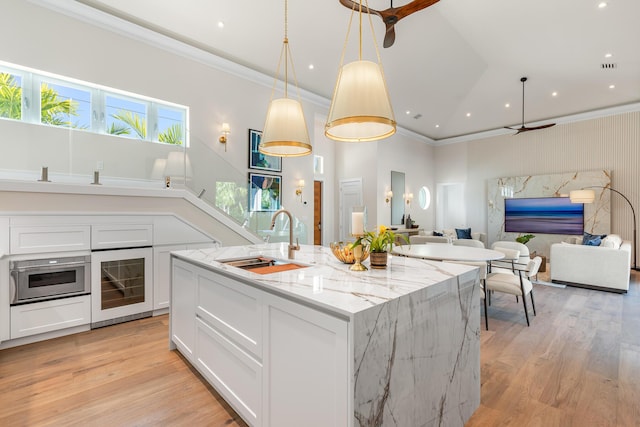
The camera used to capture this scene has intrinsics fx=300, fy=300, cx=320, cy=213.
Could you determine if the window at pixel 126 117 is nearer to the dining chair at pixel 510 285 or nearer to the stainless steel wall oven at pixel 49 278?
the stainless steel wall oven at pixel 49 278

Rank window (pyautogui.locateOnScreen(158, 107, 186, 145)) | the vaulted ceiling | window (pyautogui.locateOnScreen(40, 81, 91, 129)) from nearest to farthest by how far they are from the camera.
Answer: window (pyautogui.locateOnScreen(40, 81, 91, 129)), the vaulted ceiling, window (pyautogui.locateOnScreen(158, 107, 186, 145))

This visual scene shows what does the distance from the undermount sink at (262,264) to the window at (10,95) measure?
3.95 metres

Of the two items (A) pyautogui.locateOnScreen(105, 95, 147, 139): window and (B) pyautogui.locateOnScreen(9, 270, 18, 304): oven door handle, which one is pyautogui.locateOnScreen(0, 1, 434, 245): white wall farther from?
(B) pyautogui.locateOnScreen(9, 270, 18, 304): oven door handle

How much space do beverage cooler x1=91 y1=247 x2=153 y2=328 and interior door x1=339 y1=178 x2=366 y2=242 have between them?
20.3 ft

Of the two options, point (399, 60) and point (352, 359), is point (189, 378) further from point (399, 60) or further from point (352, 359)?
point (399, 60)

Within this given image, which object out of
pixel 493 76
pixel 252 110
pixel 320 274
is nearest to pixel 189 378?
pixel 320 274

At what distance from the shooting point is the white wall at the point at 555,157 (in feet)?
24.0

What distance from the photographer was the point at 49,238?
2.98 m

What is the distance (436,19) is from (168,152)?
16.6ft

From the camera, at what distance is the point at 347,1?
10.4 ft

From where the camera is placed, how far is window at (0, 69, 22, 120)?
377 centimetres

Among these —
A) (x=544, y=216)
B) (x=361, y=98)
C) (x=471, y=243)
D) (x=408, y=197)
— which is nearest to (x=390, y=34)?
(x=361, y=98)

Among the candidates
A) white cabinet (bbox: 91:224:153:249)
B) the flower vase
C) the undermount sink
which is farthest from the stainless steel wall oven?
the flower vase

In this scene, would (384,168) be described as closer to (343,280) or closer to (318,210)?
(318,210)
